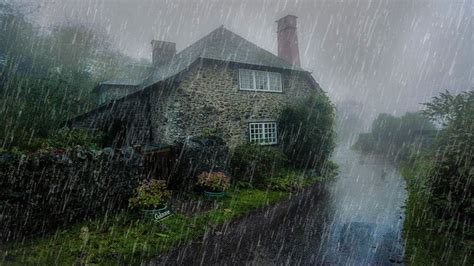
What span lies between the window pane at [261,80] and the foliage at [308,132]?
1908mm

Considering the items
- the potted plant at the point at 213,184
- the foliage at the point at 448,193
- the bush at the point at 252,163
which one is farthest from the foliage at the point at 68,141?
the foliage at the point at 448,193

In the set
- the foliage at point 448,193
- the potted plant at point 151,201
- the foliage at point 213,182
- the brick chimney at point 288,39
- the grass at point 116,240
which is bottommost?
the grass at point 116,240

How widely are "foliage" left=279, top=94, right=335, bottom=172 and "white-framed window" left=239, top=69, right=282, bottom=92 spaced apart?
70.7 inches

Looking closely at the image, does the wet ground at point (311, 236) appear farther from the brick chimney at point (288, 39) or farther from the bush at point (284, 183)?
the brick chimney at point (288, 39)

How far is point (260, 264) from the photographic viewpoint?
535 centimetres

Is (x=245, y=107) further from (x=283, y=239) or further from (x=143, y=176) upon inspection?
(x=283, y=239)

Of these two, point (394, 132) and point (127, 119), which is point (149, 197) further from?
point (394, 132)

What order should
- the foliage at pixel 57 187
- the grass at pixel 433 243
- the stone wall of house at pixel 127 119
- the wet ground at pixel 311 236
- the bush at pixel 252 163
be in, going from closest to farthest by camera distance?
1. the grass at pixel 433 243
2. the wet ground at pixel 311 236
3. the foliage at pixel 57 187
4. the bush at pixel 252 163
5. the stone wall of house at pixel 127 119

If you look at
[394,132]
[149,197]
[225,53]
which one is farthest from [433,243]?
[394,132]

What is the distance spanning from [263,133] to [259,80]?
3306 millimetres

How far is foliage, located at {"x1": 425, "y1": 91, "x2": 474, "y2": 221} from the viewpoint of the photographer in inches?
234

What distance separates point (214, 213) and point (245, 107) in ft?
29.4

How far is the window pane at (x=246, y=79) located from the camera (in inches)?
640

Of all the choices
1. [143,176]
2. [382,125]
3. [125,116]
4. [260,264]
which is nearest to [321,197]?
[260,264]
